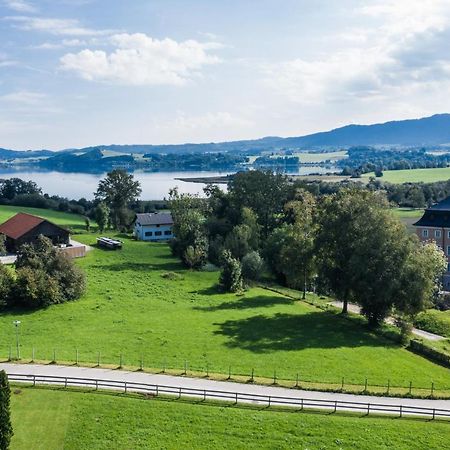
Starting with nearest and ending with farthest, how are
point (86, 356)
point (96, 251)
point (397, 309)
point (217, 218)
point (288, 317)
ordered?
point (86, 356) → point (397, 309) → point (288, 317) → point (96, 251) → point (217, 218)

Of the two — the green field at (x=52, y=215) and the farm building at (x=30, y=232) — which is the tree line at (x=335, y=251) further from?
the green field at (x=52, y=215)

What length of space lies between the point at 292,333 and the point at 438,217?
53235 millimetres

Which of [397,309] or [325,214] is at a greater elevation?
[325,214]

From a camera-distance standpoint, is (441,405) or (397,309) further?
(397,309)

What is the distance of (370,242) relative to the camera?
5409 centimetres

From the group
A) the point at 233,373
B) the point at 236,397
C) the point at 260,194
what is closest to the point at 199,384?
the point at 233,373

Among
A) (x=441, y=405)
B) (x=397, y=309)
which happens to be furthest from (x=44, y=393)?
(x=397, y=309)

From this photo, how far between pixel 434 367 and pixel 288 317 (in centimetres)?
1650

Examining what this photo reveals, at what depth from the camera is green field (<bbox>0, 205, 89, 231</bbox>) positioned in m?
112

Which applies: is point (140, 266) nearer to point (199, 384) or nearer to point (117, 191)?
point (199, 384)

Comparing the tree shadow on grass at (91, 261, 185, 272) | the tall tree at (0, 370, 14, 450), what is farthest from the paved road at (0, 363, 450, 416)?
the tree shadow on grass at (91, 261, 185, 272)

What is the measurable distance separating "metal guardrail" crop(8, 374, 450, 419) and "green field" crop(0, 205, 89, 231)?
73.1 m

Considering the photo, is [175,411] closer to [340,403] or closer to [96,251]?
[340,403]

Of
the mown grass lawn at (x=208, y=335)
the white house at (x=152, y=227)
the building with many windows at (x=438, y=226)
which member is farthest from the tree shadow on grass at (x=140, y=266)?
the building with many windows at (x=438, y=226)
